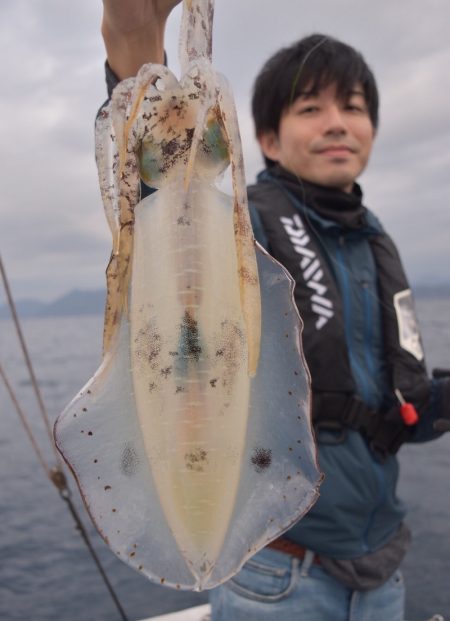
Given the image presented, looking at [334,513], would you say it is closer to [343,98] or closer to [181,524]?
[181,524]

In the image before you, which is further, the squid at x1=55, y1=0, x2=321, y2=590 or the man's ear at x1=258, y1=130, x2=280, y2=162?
the man's ear at x1=258, y1=130, x2=280, y2=162

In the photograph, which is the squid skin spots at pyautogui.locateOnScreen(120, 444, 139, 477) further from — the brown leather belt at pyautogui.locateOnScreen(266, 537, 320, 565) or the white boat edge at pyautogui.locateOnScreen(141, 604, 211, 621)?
the white boat edge at pyautogui.locateOnScreen(141, 604, 211, 621)

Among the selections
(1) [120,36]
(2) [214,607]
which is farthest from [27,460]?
(1) [120,36]

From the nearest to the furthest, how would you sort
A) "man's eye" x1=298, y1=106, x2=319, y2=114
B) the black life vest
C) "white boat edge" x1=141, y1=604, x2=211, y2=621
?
the black life vest, "man's eye" x1=298, y1=106, x2=319, y2=114, "white boat edge" x1=141, y1=604, x2=211, y2=621

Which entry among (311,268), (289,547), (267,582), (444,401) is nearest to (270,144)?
(311,268)

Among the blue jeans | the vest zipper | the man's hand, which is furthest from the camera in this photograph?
the vest zipper

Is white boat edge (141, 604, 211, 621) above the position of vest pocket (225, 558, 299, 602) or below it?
below

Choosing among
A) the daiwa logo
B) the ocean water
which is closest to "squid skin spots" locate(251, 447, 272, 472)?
the daiwa logo
